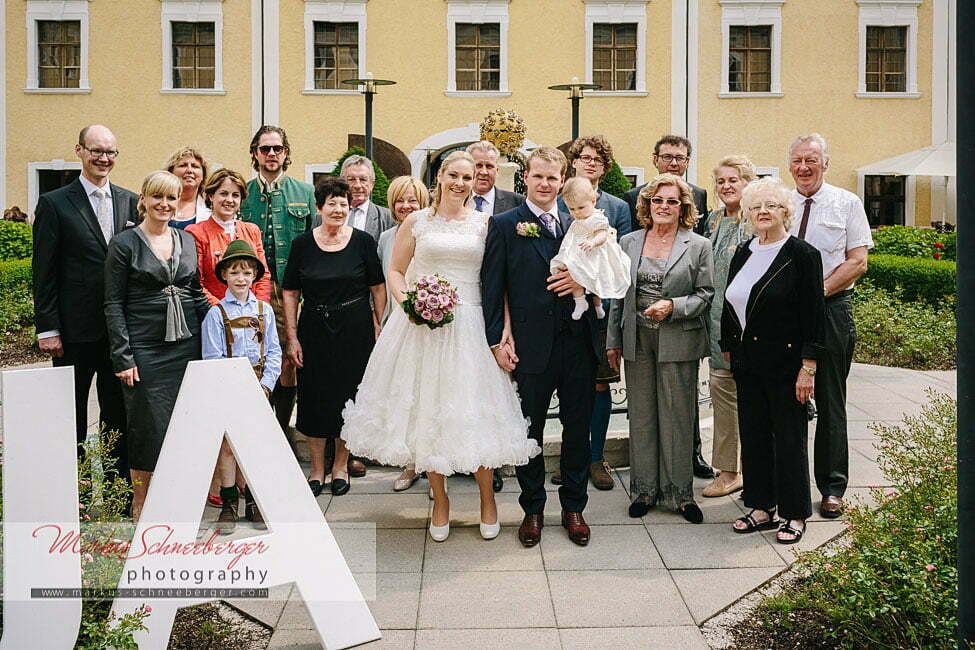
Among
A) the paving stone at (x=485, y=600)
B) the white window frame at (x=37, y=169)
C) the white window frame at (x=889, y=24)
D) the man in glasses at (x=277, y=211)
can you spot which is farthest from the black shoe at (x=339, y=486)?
the white window frame at (x=889, y=24)

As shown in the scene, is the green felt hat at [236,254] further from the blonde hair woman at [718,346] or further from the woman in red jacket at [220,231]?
the blonde hair woman at [718,346]

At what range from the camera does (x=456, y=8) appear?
22.3m

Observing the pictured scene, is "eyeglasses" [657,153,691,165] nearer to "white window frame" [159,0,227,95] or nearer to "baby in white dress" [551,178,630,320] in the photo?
"baby in white dress" [551,178,630,320]

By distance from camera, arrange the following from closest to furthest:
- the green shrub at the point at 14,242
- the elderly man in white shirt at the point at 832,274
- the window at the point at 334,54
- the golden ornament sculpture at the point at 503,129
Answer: the elderly man in white shirt at the point at 832,274 → the golden ornament sculpture at the point at 503,129 → the green shrub at the point at 14,242 → the window at the point at 334,54

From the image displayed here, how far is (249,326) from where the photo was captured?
5.20 meters

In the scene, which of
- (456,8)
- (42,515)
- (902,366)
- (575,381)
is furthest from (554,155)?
(456,8)

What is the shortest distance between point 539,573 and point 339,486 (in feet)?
5.87

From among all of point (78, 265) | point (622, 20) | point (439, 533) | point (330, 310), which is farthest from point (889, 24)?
point (78, 265)

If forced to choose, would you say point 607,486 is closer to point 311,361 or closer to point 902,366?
point 311,361

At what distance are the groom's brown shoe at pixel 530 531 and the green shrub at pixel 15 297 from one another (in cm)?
979

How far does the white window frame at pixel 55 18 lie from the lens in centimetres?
2245

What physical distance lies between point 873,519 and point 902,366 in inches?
297

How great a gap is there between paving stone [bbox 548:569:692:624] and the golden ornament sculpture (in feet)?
14.2

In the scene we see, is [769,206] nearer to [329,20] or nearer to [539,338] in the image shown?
[539,338]
